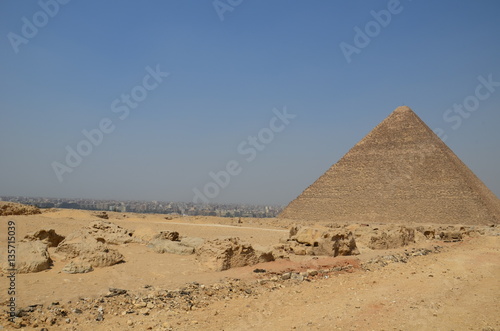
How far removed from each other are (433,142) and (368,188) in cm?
1059

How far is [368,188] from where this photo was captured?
48.1 metres

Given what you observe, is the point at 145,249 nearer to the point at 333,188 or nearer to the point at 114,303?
the point at 114,303

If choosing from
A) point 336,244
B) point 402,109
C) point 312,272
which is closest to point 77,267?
point 312,272

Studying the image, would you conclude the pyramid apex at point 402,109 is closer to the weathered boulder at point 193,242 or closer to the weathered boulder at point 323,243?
the weathered boulder at point 323,243

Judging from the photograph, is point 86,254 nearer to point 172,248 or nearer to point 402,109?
point 172,248

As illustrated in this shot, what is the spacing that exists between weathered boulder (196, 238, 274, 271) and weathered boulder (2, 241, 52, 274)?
2.51m

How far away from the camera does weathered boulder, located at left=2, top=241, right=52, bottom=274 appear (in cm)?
520

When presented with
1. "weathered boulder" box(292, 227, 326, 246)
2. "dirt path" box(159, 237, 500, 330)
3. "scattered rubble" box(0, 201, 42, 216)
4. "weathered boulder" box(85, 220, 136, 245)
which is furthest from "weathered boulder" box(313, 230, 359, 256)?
"scattered rubble" box(0, 201, 42, 216)

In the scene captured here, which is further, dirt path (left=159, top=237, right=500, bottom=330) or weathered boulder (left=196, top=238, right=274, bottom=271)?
weathered boulder (left=196, top=238, right=274, bottom=271)

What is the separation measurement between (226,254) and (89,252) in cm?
226

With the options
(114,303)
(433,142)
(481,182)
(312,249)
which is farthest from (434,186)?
(114,303)

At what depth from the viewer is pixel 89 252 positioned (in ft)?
19.4

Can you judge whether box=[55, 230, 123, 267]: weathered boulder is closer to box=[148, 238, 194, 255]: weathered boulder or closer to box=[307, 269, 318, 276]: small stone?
box=[148, 238, 194, 255]: weathered boulder

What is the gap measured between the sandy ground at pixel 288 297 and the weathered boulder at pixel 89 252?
0.17 meters
